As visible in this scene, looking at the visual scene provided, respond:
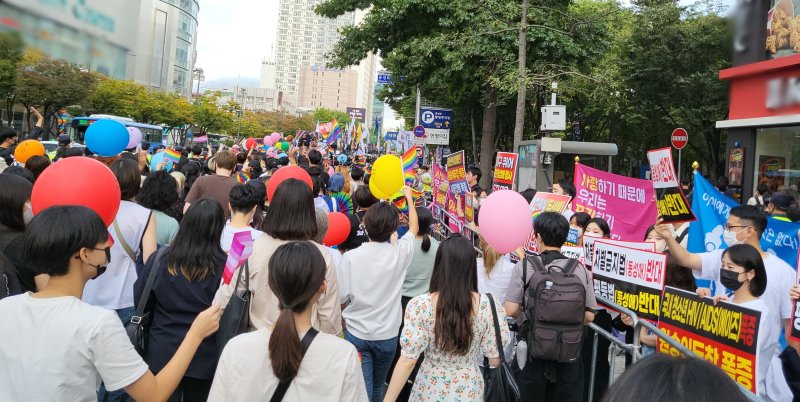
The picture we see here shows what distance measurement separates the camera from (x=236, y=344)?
7.45 ft

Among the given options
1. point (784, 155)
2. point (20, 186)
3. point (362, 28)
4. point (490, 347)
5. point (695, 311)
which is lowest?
point (490, 347)

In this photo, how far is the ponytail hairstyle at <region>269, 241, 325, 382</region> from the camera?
2197 millimetres

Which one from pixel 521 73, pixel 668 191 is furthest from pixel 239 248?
pixel 521 73

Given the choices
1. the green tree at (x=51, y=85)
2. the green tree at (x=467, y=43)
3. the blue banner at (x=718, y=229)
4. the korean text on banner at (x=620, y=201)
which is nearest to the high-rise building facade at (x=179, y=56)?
the green tree at (x=51, y=85)

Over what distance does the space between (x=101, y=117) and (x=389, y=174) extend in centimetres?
3145

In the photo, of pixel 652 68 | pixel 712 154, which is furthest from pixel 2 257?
pixel 712 154

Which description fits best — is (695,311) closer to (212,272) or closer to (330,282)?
(330,282)

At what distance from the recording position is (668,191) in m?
4.47

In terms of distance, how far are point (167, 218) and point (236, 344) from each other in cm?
268

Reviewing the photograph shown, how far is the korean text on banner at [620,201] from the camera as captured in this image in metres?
5.57

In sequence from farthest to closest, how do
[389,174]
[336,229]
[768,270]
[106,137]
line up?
1. [106,137]
2. [389,174]
3. [336,229]
4. [768,270]

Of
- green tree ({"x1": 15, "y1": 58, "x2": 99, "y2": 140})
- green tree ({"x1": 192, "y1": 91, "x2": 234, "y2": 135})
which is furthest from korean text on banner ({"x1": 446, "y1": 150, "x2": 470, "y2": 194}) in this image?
green tree ({"x1": 192, "y1": 91, "x2": 234, "y2": 135})

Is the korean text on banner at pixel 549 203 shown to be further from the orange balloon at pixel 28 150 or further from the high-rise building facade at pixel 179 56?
the high-rise building facade at pixel 179 56

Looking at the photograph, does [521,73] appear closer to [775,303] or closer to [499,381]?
[775,303]
